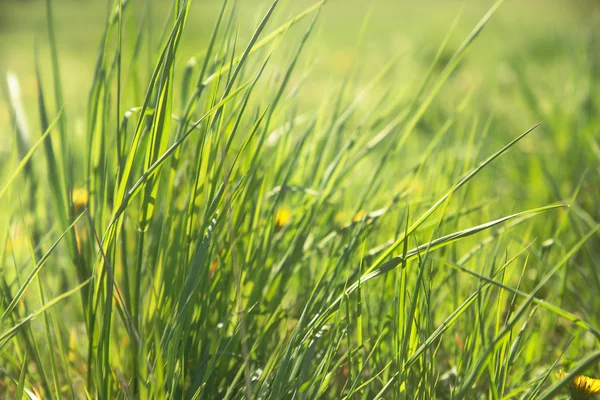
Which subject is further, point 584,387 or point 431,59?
point 431,59

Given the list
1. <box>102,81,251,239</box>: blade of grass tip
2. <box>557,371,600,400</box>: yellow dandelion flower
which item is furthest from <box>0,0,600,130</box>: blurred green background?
<box>557,371,600,400</box>: yellow dandelion flower

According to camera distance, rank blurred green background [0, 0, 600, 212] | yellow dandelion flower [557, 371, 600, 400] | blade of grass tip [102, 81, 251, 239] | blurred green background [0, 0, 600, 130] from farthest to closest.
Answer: blurred green background [0, 0, 600, 130], blurred green background [0, 0, 600, 212], yellow dandelion flower [557, 371, 600, 400], blade of grass tip [102, 81, 251, 239]

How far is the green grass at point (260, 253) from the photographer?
1.85ft

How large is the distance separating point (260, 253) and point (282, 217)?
0.17 m

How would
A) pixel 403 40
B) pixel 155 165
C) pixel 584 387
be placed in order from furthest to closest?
pixel 403 40 < pixel 584 387 < pixel 155 165

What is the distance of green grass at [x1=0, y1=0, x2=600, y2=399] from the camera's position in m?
0.56

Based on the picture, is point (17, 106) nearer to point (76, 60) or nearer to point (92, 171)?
point (92, 171)

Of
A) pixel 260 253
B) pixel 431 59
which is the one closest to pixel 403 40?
pixel 431 59

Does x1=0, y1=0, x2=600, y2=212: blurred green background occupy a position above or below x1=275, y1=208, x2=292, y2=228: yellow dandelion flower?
below

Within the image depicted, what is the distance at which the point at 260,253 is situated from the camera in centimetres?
72

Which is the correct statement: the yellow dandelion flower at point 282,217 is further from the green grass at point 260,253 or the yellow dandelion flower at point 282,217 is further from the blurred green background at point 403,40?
the blurred green background at point 403,40

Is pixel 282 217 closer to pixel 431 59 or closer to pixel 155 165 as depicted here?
pixel 155 165

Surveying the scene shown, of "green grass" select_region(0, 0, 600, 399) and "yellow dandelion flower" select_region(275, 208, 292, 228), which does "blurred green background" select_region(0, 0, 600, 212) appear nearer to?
"green grass" select_region(0, 0, 600, 399)

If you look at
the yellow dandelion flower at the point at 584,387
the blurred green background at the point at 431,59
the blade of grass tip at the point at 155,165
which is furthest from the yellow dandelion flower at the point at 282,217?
the yellow dandelion flower at the point at 584,387
